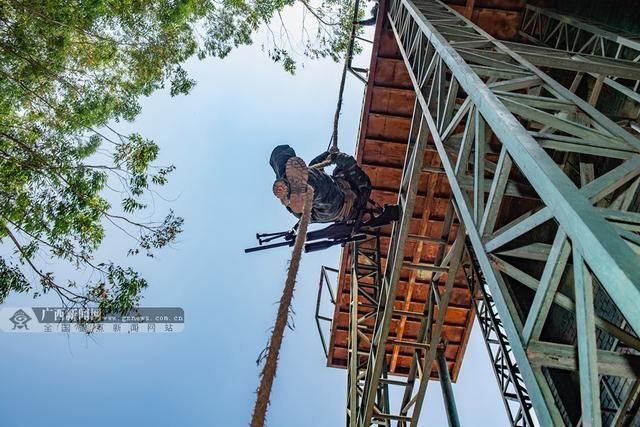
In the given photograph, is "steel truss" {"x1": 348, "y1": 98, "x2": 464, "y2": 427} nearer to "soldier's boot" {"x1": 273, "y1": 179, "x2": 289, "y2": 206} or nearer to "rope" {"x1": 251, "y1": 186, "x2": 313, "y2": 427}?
"soldier's boot" {"x1": 273, "y1": 179, "x2": 289, "y2": 206}

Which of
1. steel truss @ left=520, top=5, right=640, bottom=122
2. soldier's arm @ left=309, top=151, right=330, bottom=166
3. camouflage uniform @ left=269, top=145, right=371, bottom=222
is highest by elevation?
steel truss @ left=520, top=5, right=640, bottom=122

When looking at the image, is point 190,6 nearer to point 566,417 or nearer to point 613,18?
point 613,18

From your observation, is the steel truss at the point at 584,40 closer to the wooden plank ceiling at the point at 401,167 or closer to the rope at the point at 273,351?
the wooden plank ceiling at the point at 401,167

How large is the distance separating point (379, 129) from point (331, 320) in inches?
195

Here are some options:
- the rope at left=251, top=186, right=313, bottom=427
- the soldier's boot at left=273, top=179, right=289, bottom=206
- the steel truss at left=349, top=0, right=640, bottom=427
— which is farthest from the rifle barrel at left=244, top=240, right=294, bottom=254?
the rope at left=251, top=186, right=313, bottom=427

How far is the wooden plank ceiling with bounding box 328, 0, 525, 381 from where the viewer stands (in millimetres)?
9539

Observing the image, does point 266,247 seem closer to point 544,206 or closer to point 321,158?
point 321,158

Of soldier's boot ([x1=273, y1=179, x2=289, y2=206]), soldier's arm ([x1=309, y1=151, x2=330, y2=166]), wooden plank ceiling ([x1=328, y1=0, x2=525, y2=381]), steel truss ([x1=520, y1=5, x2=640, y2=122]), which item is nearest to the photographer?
soldier's boot ([x1=273, y1=179, x2=289, y2=206])

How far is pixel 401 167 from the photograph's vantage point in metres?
10.3

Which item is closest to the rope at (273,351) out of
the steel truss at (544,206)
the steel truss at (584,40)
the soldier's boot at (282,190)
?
the steel truss at (544,206)

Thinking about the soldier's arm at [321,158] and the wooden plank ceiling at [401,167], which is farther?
the wooden plank ceiling at [401,167]

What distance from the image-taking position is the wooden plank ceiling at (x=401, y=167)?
954 centimetres

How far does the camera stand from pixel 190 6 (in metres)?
10.1

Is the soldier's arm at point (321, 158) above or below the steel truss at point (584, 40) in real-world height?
below
